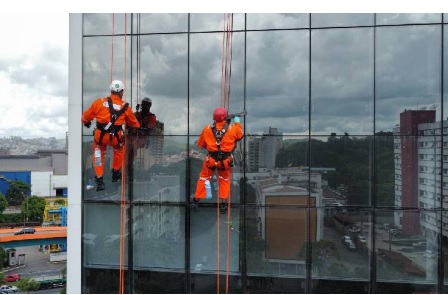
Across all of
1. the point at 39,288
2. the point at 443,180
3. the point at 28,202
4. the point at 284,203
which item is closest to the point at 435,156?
the point at 443,180

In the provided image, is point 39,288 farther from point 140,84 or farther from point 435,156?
point 435,156

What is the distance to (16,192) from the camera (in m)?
68.8

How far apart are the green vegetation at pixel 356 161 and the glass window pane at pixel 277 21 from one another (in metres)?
2.60

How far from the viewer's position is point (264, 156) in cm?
811

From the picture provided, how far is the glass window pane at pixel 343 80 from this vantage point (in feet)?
25.7

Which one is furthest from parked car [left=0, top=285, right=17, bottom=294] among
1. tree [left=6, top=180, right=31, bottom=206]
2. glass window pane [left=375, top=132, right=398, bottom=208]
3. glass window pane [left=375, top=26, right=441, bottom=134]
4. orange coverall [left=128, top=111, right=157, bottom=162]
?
glass window pane [left=375, top=26, right=441, bottom=134]

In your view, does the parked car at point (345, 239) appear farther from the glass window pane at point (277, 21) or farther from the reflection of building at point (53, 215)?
the reflection of building at point (53, 215)

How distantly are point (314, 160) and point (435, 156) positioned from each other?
2.57 meters

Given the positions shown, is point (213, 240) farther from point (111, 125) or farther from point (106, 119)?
point (106, 119)

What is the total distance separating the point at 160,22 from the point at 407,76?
18.4 ft

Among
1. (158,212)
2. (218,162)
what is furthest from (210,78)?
(158,212)

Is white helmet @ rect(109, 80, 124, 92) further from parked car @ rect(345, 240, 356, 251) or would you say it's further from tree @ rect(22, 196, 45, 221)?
tree @ rect(22, 196, 45, 221)

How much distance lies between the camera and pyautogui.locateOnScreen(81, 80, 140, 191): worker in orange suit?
753cm

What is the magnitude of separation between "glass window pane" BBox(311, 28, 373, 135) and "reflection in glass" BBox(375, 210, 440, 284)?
203 centimetres
